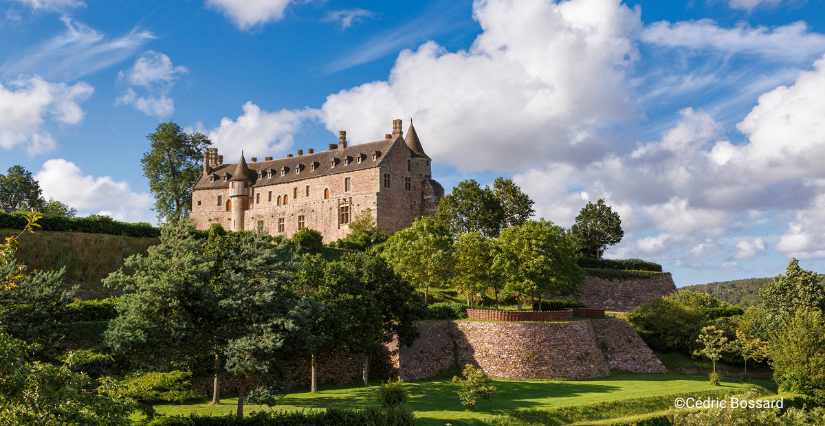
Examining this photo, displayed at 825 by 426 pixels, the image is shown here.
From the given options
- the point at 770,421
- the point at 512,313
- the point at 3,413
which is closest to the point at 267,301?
the point at 3,413

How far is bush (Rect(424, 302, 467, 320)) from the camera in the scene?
39.0 metres

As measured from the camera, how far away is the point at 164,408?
23859 mm

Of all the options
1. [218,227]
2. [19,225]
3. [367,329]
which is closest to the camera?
[367,329]

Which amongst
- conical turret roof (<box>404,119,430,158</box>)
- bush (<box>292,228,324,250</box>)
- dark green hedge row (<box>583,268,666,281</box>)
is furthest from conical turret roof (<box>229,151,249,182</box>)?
dark green hedge row (<box>583,268,666,281</box>)

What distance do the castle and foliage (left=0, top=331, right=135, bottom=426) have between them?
51.7 meters

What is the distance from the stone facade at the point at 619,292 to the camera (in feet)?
192

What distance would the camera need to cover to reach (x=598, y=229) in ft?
232

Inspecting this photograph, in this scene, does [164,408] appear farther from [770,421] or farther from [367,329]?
[770,421]

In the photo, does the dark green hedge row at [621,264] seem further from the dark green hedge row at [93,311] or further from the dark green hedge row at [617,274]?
the dark green hedge row at [93,311]

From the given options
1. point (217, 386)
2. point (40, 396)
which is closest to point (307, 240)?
point (217, 386)

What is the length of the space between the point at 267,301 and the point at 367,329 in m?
8.27

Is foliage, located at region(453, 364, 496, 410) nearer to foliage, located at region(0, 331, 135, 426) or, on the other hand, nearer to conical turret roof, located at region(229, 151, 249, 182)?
foliage, located at region(0, 331, 135, 426)

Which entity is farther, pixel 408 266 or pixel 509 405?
pixel 408 266

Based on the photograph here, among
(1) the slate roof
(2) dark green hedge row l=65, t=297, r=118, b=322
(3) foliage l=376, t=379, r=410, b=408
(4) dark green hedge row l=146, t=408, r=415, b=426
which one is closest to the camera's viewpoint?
(4) dark green hedge row l=146, t=408, r=415, b=426
